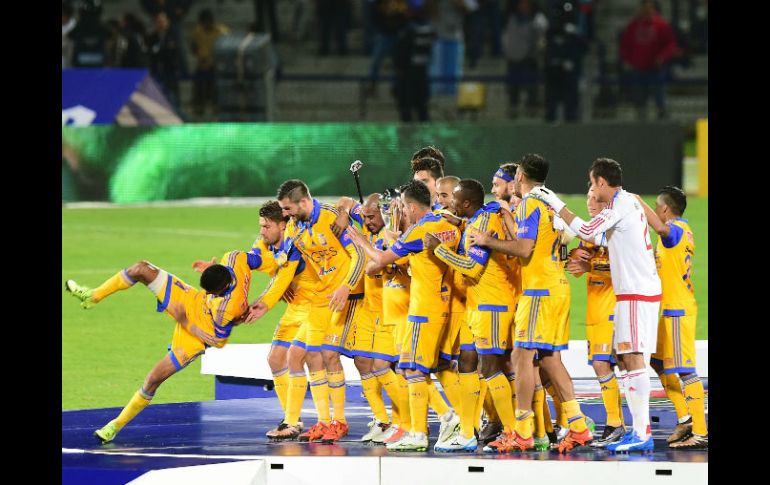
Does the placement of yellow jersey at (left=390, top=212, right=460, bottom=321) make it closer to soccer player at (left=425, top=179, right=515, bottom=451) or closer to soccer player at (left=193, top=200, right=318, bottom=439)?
soccer player at (left=425, top=179, right=515, bottom=451)

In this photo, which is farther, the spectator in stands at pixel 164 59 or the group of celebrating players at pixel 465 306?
the spectator in stands at pixel 164 59

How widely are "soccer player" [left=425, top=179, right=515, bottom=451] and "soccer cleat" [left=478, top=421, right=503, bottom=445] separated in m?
0.23

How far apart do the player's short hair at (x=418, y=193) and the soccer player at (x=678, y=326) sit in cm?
132

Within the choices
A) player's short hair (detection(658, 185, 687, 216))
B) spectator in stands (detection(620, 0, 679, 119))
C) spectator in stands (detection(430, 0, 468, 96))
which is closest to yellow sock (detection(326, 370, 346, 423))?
player's short hair (detection(658, 185, 687, 216))

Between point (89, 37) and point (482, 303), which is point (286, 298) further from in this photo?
point (89, 37)

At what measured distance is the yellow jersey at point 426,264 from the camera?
9.05 metres

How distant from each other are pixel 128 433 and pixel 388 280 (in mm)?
1969

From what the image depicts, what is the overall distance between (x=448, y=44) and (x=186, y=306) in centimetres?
1982

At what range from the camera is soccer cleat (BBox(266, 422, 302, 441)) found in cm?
943

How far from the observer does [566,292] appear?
9.00 meters

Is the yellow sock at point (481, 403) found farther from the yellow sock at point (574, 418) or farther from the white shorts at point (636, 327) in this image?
the white shorts at point (636, 327)

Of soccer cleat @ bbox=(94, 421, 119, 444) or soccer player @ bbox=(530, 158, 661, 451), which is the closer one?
soccer player @ bbox=(530, 158, 661, 451)

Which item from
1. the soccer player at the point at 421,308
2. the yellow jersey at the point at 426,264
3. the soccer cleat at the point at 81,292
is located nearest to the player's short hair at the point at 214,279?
the soccer cleat at the point at 81,292
